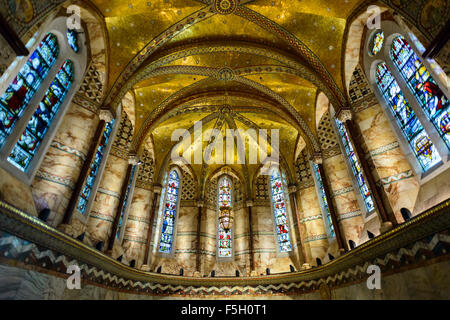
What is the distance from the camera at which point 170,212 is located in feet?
47.5

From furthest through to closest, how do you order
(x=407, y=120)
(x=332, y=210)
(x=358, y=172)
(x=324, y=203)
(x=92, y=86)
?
(x=324, y=203) → (x=332, y=210) → (x=358, y=172) → (x=92, y=86) → (x=407, y=120)

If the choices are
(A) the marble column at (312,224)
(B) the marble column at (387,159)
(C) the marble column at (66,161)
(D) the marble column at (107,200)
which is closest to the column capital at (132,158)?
(D) the marble column at (107,200)

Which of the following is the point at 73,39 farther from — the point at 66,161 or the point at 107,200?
the point at 107,200

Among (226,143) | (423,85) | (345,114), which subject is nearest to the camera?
(423,85)

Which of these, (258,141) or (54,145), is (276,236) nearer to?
(258,141)

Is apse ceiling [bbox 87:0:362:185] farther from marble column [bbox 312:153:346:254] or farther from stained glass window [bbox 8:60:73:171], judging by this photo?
stained glass window [bbox 8:60:73:171]

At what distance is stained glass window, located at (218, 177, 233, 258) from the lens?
14.6 meters

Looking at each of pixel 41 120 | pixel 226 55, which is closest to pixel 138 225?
pixel 41 120

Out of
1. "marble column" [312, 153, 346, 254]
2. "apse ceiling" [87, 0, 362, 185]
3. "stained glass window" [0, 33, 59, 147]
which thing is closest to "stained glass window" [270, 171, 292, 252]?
"apse ceiling" [87, 0, 362, 185]

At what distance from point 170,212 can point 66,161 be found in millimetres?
7576

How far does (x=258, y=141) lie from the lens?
15.8 metres

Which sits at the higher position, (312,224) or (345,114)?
(345,114)

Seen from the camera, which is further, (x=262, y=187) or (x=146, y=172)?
(x=262, y=187)

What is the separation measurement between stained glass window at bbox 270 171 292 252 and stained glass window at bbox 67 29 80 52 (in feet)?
38.7
